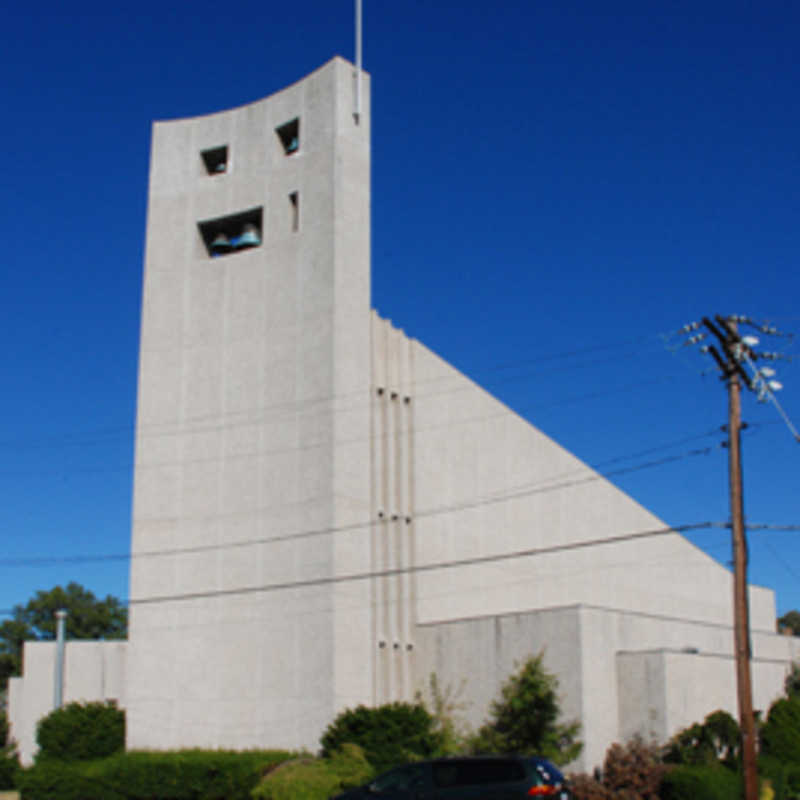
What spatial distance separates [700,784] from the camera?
79.8 ft

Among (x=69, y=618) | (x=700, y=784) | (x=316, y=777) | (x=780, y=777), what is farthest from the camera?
(x=69, y=618)

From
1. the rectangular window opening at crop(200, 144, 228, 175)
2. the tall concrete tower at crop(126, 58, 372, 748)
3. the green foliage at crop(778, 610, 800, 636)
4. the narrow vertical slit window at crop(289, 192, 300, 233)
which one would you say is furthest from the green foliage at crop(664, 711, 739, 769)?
the green foliage at crop(778, 610, 800, 636)

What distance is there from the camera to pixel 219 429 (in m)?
35.6

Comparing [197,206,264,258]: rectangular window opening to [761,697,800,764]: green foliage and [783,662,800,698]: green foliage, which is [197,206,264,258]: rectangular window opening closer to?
[761,697,800,764]: green foliage

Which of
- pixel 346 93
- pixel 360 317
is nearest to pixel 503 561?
pixel 360 317

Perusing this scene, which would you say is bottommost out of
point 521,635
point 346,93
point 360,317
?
point 521,635

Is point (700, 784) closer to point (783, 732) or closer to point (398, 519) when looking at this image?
point (783, 732)

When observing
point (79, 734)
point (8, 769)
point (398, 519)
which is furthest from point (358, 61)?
point (8, 769)

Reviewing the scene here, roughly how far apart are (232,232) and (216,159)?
110 inches

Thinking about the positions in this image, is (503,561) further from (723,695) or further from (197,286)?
(197,286)

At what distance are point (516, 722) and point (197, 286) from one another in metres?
17.9

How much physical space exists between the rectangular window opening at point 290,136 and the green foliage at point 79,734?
779 inches

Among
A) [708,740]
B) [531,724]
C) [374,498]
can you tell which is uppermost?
[374,498]

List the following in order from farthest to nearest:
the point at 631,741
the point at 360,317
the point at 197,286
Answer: the point at 197,286 < the point at 360,317 < the point at 631,741
